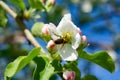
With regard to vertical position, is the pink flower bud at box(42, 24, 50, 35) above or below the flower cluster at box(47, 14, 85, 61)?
above

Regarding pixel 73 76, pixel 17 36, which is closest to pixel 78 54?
pixel 73 76

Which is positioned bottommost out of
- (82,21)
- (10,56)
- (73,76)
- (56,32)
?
(73,76)

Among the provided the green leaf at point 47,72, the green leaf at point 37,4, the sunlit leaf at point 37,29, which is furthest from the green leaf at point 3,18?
the green leaf at point 47,72

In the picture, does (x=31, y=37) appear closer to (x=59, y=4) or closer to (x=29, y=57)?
(x=29, y=57)

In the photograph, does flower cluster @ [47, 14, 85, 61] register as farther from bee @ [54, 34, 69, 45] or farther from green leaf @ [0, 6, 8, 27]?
green leaf @ [0, 6, 8, 27]

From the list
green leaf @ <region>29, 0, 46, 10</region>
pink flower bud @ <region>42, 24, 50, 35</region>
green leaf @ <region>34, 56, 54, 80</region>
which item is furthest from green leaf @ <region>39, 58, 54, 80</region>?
green leaf @ <region>29, 0, 46, 10</region>

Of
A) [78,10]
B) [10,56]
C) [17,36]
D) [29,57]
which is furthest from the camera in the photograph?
[78,10]

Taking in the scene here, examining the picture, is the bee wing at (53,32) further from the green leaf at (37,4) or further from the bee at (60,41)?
the green leaf at (37,4)

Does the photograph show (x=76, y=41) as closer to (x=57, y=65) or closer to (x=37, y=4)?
(x=57, y=65)

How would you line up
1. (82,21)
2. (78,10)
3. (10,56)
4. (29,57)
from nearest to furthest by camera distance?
(29,57) → (10,56) → (82,21) → (78,10)
